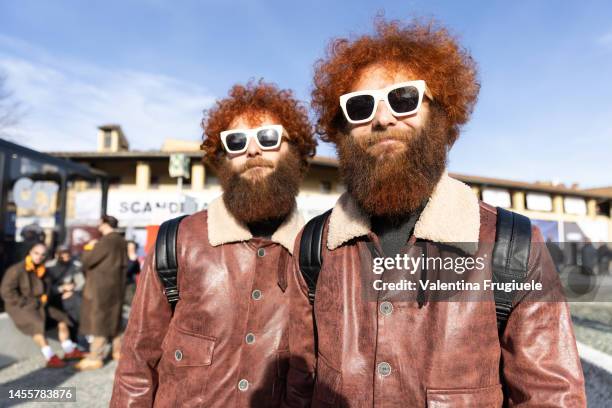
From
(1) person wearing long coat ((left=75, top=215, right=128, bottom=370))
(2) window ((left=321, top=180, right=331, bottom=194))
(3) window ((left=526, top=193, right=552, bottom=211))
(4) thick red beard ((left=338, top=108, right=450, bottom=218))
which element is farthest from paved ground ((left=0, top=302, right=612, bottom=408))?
(3) window ((left=526, top=193, right=552, bottom=211))

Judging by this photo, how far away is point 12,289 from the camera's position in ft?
20.3

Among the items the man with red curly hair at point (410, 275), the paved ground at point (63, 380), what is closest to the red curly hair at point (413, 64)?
the man with red curly hair at point (410, 275)

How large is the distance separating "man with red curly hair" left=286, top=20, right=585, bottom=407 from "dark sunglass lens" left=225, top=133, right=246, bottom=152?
744 millimetres

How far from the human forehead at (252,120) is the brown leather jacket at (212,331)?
0.76 m

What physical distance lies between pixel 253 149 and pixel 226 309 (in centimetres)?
92

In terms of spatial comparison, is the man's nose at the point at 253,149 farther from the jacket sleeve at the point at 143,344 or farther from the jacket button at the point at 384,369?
the jacket button at the point at 384,369

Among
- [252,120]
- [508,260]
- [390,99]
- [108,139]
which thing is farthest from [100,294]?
[108,139]

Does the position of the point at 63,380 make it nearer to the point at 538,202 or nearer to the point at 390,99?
the point at 390,99

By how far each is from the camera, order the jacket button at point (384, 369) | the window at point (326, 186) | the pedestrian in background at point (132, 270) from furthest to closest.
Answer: the window at point (326, 186) → the pedestrian in background at point (132, 270) → the jacket button at point (384, 369)

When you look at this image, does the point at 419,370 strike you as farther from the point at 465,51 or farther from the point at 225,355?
the point at 465,51

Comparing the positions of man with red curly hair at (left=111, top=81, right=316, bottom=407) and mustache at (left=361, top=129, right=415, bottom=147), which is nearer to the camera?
mustache at (left=361, top=129, right=415, bottom=147)

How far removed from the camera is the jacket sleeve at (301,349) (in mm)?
1624

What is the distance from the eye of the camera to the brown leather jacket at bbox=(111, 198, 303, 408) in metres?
1.92

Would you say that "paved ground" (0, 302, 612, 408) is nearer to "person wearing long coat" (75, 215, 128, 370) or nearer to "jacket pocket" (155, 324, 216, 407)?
"person wearing long coat" (75, 215, 128, 370)
